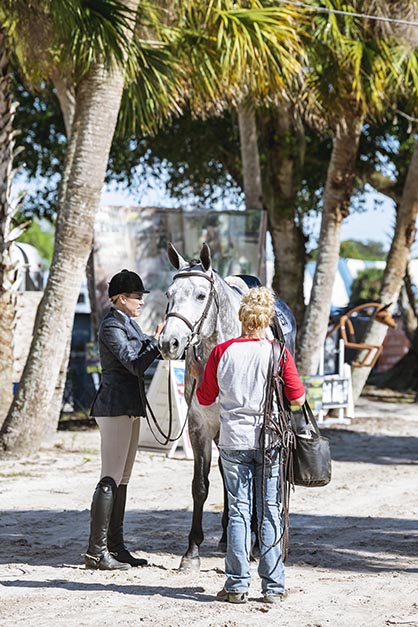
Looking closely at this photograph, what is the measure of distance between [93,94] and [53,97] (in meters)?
8.53

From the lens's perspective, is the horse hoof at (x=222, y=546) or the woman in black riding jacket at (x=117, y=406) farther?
the horse hoof at (x=222, y=546)

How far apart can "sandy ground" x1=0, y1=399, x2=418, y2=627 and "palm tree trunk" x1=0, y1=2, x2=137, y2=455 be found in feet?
2.28

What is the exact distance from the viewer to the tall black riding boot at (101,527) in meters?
6.59

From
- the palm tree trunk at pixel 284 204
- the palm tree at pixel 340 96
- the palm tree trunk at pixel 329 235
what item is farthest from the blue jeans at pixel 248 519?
the palm tree trunk at pixel 284 204

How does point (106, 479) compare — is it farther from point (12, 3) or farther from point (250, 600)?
point (12, 3)

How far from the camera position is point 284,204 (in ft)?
57.7

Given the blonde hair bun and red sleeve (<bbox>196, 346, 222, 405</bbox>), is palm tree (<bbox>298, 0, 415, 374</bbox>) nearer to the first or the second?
the blonde hair bun

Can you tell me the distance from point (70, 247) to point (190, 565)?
5789mm

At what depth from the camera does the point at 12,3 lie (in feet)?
37.0

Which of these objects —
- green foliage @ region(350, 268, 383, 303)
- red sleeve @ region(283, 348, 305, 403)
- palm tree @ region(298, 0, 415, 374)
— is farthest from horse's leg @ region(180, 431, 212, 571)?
green foliage @ region(350, 268, 383, 303)

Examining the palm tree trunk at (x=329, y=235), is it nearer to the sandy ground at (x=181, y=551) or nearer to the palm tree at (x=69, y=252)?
the sandy ground at (x=181, y=551)

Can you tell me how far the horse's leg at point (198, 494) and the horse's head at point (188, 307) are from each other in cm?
74

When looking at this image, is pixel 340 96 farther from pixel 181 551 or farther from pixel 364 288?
pixel 364 288

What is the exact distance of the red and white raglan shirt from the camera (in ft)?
18.8
